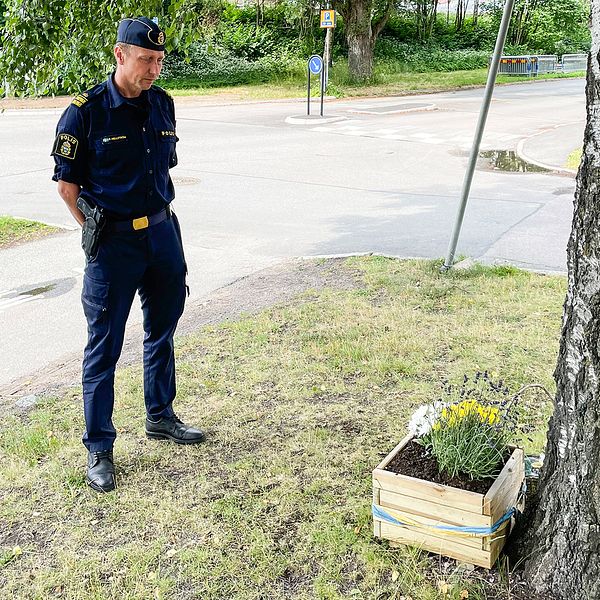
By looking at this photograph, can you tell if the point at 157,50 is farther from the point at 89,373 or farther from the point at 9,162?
the point at 9,162

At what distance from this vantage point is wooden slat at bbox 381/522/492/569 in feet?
9.95

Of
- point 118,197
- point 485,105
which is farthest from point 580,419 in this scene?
point 485,105

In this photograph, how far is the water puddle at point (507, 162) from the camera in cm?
1355

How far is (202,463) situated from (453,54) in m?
41.2

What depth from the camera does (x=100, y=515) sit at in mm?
3619

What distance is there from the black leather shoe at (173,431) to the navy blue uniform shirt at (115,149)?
48.4 inches

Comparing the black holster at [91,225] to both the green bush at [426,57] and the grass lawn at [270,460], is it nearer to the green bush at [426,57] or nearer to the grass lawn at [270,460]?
the grass lawn at [270,460]

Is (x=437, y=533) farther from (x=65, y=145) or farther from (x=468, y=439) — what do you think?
(x=65, y=145)

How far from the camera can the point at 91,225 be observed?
3645mm

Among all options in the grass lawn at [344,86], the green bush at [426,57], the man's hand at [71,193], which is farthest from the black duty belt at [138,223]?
the green bush at [426,57]

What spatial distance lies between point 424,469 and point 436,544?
1.01 feet

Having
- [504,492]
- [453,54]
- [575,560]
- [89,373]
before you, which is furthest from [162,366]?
[453,54]

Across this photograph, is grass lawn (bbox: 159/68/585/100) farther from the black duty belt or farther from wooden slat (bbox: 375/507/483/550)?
wooden slat (bbox: 375/507/483/550)

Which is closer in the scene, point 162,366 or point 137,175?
point 137,175
